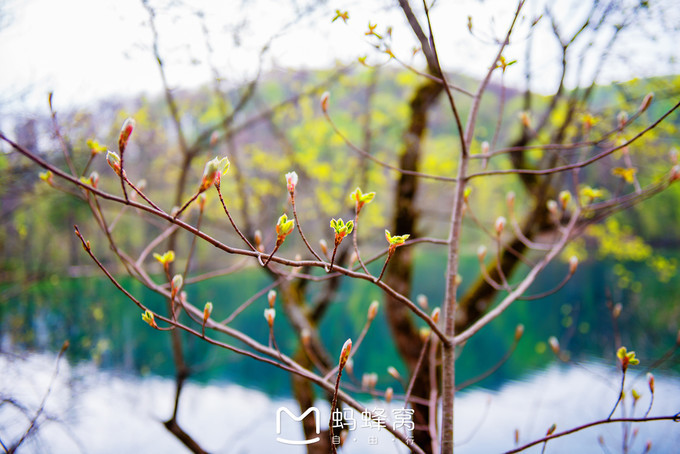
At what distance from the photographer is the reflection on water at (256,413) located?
17.4 feet

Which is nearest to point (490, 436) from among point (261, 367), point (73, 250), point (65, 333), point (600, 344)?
point (600, 344)

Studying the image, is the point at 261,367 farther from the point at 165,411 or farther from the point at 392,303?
the point at 392,303

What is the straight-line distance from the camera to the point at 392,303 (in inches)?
131

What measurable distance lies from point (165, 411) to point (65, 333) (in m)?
3.55

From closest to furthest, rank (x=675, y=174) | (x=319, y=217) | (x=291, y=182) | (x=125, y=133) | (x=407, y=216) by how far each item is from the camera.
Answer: (x=125, y=133)
(x=291, y=182)
(x=675, y=174)
(x=407, y=216)
(x=319, y=217)

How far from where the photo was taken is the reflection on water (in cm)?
A: 530

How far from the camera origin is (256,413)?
22.8 ft

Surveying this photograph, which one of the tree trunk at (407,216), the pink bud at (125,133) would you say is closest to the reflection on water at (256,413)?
the tree trunk at (407,216)

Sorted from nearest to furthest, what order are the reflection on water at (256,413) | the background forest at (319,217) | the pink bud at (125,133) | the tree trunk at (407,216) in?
the pink bud at (125,133) < the background forest at (319,217) < the tree trunk at (407,216) < the reflection on water at (256,413)

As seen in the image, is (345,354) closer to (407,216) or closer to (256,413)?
(407,216)

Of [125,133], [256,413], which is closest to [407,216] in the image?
[125,133]

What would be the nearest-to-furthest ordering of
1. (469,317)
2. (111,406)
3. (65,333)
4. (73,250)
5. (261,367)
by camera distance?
(469,317)
(111,406)
(65,333)
(261,367)
(73,250)

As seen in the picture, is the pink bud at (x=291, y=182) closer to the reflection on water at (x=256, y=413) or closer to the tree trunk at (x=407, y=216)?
the tree trunk at (x=407, y=216)

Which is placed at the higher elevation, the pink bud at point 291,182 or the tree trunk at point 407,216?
the tree trunk at point 407,216
